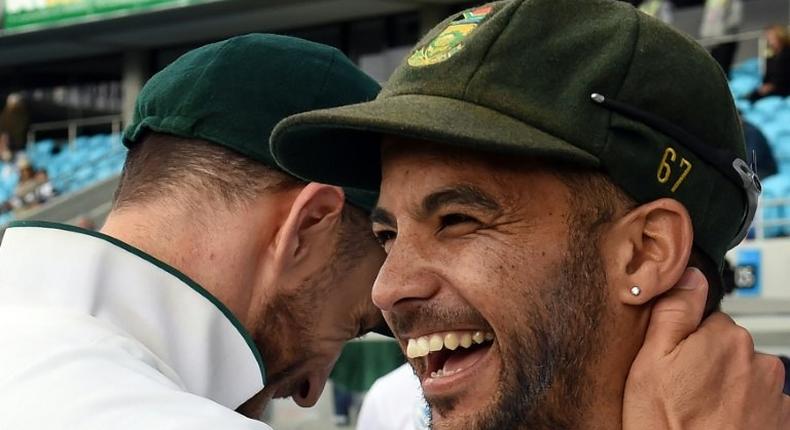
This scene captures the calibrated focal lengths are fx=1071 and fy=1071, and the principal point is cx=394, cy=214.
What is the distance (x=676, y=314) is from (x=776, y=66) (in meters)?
8.70

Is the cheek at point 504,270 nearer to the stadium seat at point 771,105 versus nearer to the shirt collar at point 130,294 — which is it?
the shirt collar at point 130,294

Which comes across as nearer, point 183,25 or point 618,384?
point 618,384

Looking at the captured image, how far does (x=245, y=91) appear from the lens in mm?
1775

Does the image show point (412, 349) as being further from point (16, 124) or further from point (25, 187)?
point (16, 124)

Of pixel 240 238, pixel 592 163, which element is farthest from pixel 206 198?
pixel 592 163

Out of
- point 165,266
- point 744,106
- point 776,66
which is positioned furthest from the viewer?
point 744,106

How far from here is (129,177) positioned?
5.74 feet

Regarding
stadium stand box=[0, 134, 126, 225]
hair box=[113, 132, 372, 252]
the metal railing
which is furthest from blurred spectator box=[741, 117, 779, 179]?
the metal railing

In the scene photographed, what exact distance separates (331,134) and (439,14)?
493 inches

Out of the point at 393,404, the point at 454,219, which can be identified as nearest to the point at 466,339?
the point at 454,219

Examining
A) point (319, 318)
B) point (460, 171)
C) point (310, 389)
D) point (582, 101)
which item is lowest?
point (310, 389)

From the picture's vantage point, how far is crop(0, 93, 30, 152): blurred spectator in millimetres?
15648

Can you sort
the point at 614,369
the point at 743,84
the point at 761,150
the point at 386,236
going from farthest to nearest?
the point at 743,84 → the point at 761,150 → the point at 386,236 → the point at 614,369

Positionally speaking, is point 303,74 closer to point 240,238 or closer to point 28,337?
point 240,238
